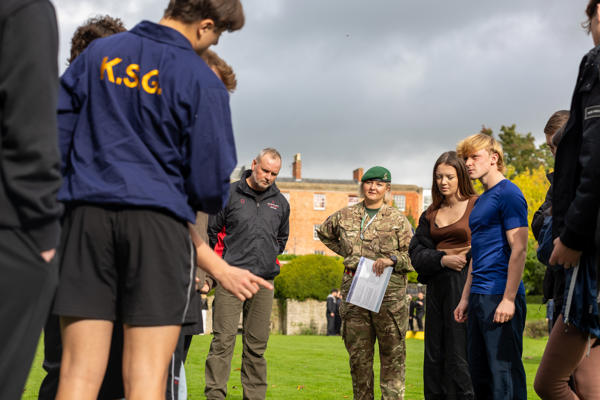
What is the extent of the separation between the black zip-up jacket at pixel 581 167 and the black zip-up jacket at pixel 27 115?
231cm

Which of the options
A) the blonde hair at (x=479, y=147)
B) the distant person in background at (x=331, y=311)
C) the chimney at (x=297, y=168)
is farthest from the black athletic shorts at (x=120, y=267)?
the chimney at (x=297, y=168)

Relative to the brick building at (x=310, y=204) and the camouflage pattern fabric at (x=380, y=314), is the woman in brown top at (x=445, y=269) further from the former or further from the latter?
the brick building at (x=310, y=204)

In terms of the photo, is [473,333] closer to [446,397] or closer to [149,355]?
[446,397]

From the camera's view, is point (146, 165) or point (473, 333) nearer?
point (146, 165)

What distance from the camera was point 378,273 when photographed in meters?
6.51

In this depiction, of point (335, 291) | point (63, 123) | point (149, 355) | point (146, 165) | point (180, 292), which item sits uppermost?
point (63, 123)

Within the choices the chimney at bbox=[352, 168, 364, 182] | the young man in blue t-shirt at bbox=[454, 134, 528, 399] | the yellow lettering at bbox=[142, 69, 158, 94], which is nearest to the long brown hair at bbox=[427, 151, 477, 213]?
the young man in blue t-shirt at bbox=[454, 134, 528, 399]

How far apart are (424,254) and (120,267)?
4.17m

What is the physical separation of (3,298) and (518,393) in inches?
154

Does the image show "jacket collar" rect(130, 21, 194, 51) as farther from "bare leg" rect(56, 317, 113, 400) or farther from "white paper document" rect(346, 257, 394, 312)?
"white paper document" rect(346, 257, 394, 312)

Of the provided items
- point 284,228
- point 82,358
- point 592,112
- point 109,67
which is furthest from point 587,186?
point 284,228

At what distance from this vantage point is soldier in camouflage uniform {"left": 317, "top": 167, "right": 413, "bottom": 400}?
6.55 metres

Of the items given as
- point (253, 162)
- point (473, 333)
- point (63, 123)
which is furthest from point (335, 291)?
point (63, 123)

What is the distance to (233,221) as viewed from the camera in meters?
7.39
